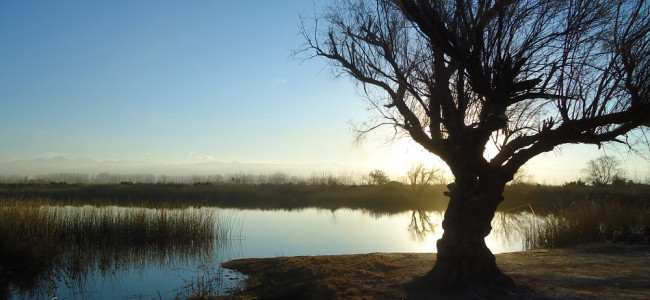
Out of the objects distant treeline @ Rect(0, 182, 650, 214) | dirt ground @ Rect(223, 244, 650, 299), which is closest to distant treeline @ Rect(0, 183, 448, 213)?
distant treeline @ Rect(0, 182, 650, 214)

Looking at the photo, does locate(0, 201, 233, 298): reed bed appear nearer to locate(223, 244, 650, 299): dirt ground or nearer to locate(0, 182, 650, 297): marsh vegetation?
locate(0, 182, 650, 297): marsh vegetation

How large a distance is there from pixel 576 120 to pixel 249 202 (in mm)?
31422

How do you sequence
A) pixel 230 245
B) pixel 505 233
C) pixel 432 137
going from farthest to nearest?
pixel 505 233, pixel 230 245, pixel 432 137

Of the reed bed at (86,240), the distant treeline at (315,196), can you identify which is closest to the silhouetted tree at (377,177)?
the distant treeline at (315,196)

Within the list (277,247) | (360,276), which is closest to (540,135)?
(360,276)

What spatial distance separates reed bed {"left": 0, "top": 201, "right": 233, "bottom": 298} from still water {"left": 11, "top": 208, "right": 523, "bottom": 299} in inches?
8.3

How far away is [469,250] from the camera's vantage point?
656 centimetres

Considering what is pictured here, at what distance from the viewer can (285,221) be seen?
2311 cm

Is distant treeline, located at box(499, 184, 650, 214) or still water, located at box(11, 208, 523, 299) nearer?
still water, located at box(11, 208, 523, 299)

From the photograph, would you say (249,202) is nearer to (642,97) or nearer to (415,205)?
(415,205)

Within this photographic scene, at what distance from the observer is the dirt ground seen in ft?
22.2

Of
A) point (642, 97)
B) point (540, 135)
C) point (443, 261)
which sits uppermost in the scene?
point (642, 97)

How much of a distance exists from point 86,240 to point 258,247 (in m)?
5.15

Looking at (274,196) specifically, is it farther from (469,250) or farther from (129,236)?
(469,250)
